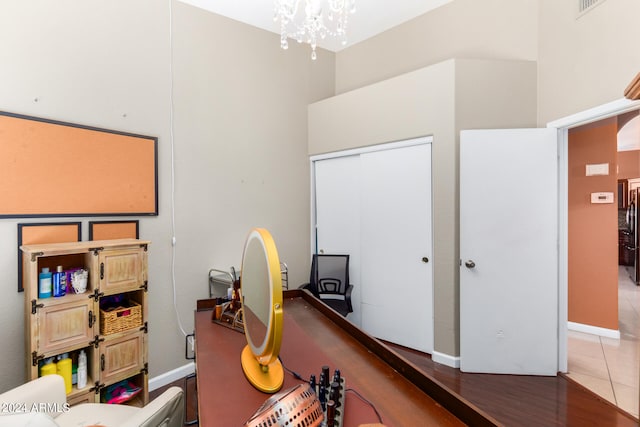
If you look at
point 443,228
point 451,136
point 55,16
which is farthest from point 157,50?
point 443,228

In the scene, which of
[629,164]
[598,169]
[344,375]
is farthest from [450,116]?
[629,164]

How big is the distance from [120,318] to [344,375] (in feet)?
5.97

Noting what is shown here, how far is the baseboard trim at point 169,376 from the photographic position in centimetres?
260

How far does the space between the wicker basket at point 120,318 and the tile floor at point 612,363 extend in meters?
3.46

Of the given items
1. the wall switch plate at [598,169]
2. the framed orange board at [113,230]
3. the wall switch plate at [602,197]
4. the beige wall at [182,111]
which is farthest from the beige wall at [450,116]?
the framed orange board at [113,230]

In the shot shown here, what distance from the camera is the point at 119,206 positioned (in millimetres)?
2430

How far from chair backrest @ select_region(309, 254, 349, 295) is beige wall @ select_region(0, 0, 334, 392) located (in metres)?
0.41

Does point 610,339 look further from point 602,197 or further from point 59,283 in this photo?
point 59,283

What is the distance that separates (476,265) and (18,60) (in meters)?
3.72

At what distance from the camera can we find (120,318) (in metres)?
2.08

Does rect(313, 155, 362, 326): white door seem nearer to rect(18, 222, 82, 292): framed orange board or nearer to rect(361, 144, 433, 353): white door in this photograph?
rect(361, 144, 433, 353): white door

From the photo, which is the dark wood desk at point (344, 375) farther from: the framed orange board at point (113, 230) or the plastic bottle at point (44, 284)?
the framed orange board at point (113, 230)

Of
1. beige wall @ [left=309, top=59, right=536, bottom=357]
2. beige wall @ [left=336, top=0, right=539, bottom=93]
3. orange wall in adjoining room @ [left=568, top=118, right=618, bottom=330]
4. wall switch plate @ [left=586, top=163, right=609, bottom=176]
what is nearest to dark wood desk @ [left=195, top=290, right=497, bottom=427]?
beige wall @ [left=309, top=59, right=536, bottom=357]

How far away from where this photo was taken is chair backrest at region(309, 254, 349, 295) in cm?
342
